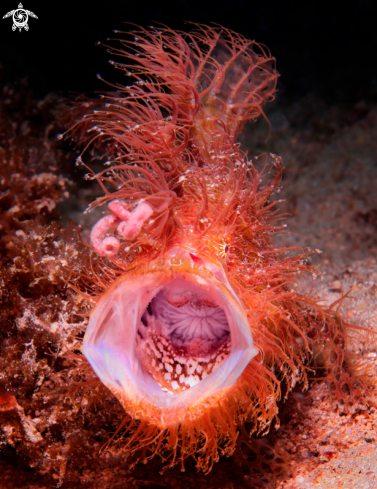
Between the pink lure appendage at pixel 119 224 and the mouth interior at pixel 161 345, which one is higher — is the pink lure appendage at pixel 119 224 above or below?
above

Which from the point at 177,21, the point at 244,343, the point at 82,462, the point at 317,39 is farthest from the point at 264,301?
the point at 317,39

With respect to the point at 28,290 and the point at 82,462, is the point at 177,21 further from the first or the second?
the point at 82,462

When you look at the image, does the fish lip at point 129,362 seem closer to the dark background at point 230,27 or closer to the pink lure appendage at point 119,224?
the pink lure appendage at point 119,224

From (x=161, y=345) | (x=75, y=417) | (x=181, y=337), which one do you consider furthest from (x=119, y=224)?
(x=75, y=417)

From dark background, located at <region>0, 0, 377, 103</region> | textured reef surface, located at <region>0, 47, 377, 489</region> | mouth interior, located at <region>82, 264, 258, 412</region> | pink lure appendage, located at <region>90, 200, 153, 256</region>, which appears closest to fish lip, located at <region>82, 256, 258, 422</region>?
mouth interior, located at <region>82, 264, 258, 412</region>

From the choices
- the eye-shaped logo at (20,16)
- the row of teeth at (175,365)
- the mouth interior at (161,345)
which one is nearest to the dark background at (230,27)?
the eye-shaped logo at (20,16)
